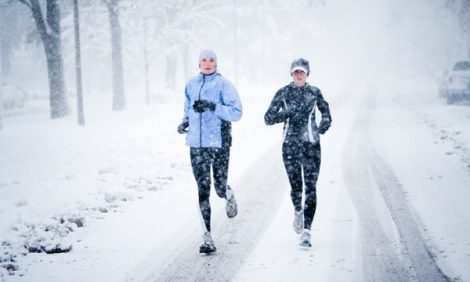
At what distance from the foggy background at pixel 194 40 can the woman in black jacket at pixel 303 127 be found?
1731cm

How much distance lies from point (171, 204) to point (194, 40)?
2211 cm

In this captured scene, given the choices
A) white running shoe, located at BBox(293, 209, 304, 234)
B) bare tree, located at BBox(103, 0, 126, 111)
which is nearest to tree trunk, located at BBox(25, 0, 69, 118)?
bare tree, located at BBox(103, 0, 126, 111)

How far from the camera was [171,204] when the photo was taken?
812 centimetres

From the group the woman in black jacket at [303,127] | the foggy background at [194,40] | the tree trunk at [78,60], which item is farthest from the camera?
the foggy background at [194,40]

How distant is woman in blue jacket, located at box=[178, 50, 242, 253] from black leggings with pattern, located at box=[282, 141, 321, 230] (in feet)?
2.59

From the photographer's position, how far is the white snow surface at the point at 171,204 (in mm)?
5289

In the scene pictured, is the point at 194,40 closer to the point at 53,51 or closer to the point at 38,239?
the point at 53,51

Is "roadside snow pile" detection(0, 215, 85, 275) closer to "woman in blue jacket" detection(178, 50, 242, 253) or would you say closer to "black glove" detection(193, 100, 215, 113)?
"woman in blue jacket" detection(178, 50, 242, 253)

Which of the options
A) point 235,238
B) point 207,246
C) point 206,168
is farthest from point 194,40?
point 207,246

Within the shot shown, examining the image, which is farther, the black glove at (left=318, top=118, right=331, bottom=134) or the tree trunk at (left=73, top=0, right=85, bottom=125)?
the tree trunk at (left=73, top=0, right=85, bottom=125)

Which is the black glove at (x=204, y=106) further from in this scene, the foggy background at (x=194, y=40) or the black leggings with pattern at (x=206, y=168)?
the foggy background at (x=194, y=40)

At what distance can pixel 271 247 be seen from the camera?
19.0ft

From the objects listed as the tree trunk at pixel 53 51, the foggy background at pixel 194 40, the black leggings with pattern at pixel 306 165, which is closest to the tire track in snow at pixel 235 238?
the black leggings with pattern at pixel 306 165

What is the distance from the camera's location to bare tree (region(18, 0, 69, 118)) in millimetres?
19797
